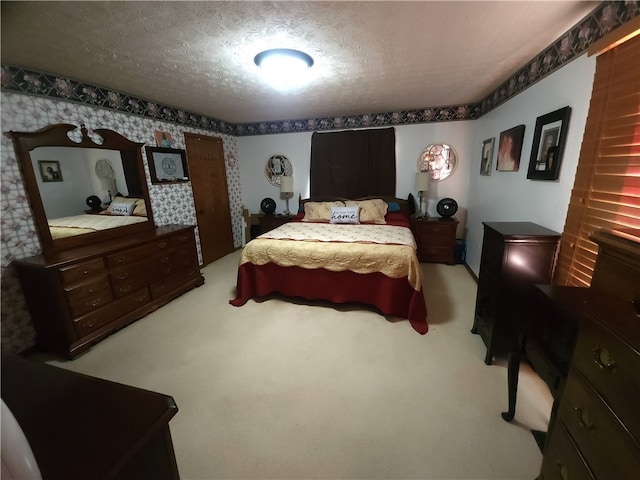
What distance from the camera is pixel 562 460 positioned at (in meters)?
1.10

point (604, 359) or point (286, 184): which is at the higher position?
point (286, 184)

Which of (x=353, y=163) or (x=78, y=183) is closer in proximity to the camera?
(x=78, y=183)

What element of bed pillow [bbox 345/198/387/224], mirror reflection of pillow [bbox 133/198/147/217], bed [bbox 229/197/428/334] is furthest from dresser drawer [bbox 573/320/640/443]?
mirror reflection of pillow [bbox 133/198/147/217]

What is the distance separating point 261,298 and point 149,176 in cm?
188

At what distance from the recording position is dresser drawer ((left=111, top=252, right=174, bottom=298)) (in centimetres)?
245

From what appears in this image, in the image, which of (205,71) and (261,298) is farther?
(261,298)

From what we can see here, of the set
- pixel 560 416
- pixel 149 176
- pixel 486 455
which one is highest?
pixel 149 176

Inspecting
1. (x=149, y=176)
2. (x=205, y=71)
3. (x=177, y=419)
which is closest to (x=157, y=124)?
(x=149, y=176)

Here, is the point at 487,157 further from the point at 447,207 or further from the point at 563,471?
the point at 563,471

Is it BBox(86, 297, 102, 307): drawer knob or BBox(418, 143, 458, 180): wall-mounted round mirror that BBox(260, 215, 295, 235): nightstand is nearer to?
BBox(418, 143, 458, 180): wall-mounted round mirror

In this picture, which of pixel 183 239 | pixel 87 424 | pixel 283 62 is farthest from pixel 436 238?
pixel 87 424

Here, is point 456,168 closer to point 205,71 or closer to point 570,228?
point 570,228

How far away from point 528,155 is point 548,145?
0.95 feet

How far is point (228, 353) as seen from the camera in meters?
2.20
